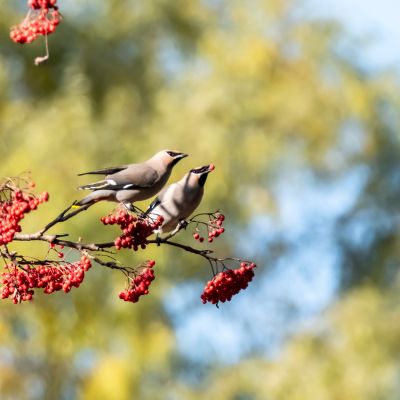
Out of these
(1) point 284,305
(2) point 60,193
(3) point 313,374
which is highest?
(1) point 284,305

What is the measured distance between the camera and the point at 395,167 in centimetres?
2169

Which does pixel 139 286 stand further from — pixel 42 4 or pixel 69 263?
pixel 42 4

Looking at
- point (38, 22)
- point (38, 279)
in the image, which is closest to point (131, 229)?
point (38, 279)

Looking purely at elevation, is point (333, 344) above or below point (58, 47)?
below

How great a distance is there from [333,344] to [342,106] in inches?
195

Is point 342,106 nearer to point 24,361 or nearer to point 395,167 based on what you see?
point 395,167

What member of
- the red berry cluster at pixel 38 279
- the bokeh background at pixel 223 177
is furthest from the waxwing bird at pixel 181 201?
the bokeh background at pixel 223 177

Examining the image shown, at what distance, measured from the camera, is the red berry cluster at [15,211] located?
12.2ft

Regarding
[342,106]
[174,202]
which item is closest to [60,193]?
[342,106]

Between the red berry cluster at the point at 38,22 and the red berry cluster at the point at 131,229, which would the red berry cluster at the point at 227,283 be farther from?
the red berry cluster at the point at 38,22

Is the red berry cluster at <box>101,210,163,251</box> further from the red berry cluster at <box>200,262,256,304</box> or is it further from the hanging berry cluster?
the red berry cluster at <box>200,262,256,304</box>

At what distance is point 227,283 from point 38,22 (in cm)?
123

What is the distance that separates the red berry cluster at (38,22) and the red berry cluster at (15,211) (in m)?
0.73

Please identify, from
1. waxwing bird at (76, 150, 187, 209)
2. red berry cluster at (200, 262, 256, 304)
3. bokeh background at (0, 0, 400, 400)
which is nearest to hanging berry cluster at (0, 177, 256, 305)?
red berry cluster at (200, 262, 256, 304)
